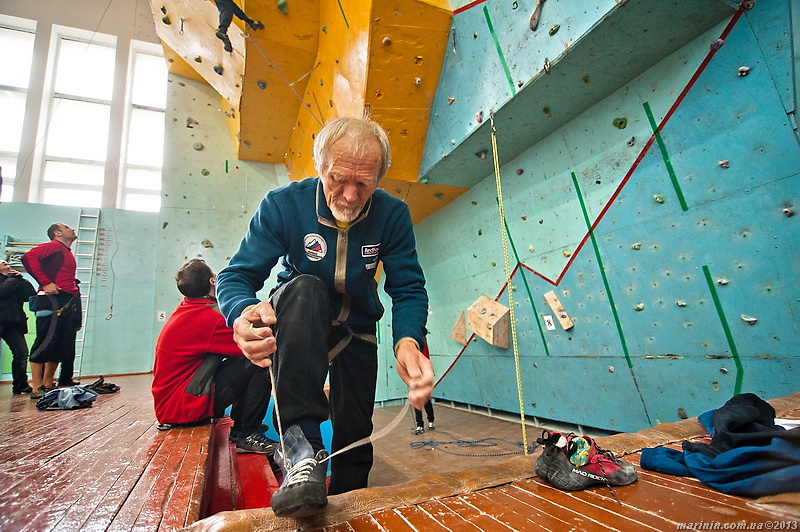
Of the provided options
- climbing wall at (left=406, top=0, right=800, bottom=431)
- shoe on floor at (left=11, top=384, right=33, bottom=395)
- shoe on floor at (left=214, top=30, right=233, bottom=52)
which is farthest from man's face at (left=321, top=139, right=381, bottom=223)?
shoe on floor at (left=11, top=384, right=33, bottom=395)

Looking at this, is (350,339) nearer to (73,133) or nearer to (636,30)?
(636,30)

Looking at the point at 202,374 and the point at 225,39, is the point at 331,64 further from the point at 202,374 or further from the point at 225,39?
the point at 202,374

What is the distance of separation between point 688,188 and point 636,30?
824 mm

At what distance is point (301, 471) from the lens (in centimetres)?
70

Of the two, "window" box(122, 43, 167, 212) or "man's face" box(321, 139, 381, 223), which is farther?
"window" box(122, 43, 167, 212)

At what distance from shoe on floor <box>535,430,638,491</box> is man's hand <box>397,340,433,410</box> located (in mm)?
384

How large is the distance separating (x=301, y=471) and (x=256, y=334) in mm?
288

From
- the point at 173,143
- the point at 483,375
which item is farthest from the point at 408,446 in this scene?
the point at 173,143

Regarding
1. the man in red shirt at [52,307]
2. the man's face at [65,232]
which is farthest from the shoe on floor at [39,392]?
the man's face at [65,232]

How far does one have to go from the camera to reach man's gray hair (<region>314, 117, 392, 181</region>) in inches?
38.1

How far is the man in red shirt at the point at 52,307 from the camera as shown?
2.98m

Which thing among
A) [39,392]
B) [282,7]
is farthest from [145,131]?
[39,392]

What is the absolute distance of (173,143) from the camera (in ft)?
18.4

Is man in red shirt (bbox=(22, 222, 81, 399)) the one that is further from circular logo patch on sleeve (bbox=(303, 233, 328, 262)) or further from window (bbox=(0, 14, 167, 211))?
circular logo patch on sleeve (bbox=(303, 233, 328, 262))
